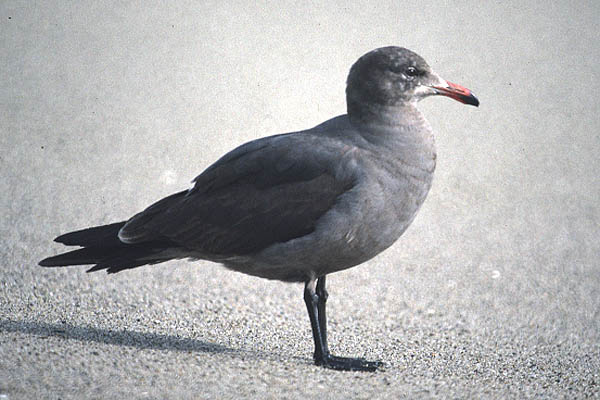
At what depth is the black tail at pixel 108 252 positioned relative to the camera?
12.9ft

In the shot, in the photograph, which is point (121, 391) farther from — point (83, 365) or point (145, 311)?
point (145, 311)

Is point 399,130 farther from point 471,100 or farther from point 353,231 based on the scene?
point 353,231

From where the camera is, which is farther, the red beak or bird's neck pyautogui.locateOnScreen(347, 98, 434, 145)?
the red beak

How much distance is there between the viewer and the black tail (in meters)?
3.93

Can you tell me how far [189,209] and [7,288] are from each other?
66.0 inches

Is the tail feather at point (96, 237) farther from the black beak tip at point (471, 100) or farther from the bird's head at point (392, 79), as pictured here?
the black beak tip at point (471, 100)

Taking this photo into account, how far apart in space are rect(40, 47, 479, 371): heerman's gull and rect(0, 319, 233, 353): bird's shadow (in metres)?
0.36

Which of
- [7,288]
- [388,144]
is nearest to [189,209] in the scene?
[388,144]

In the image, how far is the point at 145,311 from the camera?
4855 mm

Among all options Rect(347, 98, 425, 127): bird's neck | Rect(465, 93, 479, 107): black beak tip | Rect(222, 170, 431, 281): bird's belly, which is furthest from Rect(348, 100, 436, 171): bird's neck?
Rect(465, 93, 479, 107): black beak tip

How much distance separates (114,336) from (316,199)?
1.30m

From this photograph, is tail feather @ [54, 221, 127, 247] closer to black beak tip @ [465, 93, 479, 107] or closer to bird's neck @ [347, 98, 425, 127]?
bird's neck @ [347, 98, 425, 127]

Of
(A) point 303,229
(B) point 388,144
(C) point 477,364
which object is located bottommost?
(C) point 477,364

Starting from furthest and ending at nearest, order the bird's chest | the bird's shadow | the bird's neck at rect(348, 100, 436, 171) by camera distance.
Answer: the bird's shadow → the bird's neck at rect(348, 100, 436, 171) → the bird's chest
